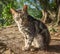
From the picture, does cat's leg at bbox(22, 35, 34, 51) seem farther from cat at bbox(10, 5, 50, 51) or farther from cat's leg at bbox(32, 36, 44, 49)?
cat's leg at bbox(32, 36, 44, 49)

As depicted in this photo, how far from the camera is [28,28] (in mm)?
4949

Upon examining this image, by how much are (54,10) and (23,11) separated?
195 inches

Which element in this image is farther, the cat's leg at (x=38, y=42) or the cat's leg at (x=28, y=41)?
the cat's leg at (x=38, y=42)

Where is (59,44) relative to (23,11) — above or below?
below

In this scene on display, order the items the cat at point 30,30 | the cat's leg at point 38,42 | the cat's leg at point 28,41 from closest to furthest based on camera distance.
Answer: the cat at point 30,30
the cat's leg at point 28,41
the cat's leg at point 38,42

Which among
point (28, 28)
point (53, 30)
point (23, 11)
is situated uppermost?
point (23, 11)

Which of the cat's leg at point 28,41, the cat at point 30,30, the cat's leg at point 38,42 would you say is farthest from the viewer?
the cat's leg at point 38,42

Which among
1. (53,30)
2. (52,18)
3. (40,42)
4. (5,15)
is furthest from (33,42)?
(5,15)

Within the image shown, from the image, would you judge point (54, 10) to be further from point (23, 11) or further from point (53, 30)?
point (23, 11)

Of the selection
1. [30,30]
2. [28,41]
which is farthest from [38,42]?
[30,30]

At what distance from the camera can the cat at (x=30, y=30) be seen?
16.0 ft

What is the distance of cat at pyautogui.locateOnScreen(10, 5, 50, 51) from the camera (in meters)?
4.87

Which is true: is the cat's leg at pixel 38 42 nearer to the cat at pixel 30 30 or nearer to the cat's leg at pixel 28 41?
the cat at pixel 30 30

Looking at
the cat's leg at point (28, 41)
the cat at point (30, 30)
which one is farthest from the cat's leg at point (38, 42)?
the cat's leg at point (28, 41)
